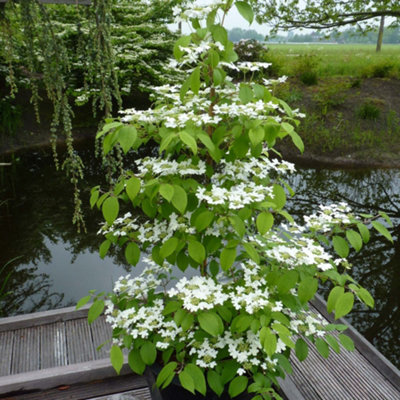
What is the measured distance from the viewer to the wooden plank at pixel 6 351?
2580 millimetres

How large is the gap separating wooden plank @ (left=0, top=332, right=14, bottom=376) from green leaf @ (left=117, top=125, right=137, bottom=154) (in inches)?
77.5

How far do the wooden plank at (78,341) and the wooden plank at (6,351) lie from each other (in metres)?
0.38

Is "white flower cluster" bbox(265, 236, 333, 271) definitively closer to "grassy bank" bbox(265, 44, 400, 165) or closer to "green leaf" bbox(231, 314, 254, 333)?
"green leaf" bbox(231, 314, 254, 333)

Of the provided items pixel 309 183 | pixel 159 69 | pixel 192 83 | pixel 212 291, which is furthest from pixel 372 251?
pixel 159 69

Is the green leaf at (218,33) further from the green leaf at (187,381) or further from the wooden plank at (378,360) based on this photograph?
the wooden plank at (378,360)

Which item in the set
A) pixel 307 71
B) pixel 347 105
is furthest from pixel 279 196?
pixel 307 71

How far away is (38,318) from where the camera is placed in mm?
2910

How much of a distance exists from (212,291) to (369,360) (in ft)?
5.11

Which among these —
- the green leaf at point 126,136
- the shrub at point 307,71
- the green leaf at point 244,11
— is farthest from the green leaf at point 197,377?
the shrub at point 307,71

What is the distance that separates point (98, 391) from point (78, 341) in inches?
26.8

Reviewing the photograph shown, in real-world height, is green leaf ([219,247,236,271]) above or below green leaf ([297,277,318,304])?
above

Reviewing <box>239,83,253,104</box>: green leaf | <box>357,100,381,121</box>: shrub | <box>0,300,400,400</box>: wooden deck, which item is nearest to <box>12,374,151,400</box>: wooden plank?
<box>0,300,400,400</box>: wooden deck

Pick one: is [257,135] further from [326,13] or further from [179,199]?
[326,13]

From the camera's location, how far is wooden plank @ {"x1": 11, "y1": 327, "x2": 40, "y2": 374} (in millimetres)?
2600
